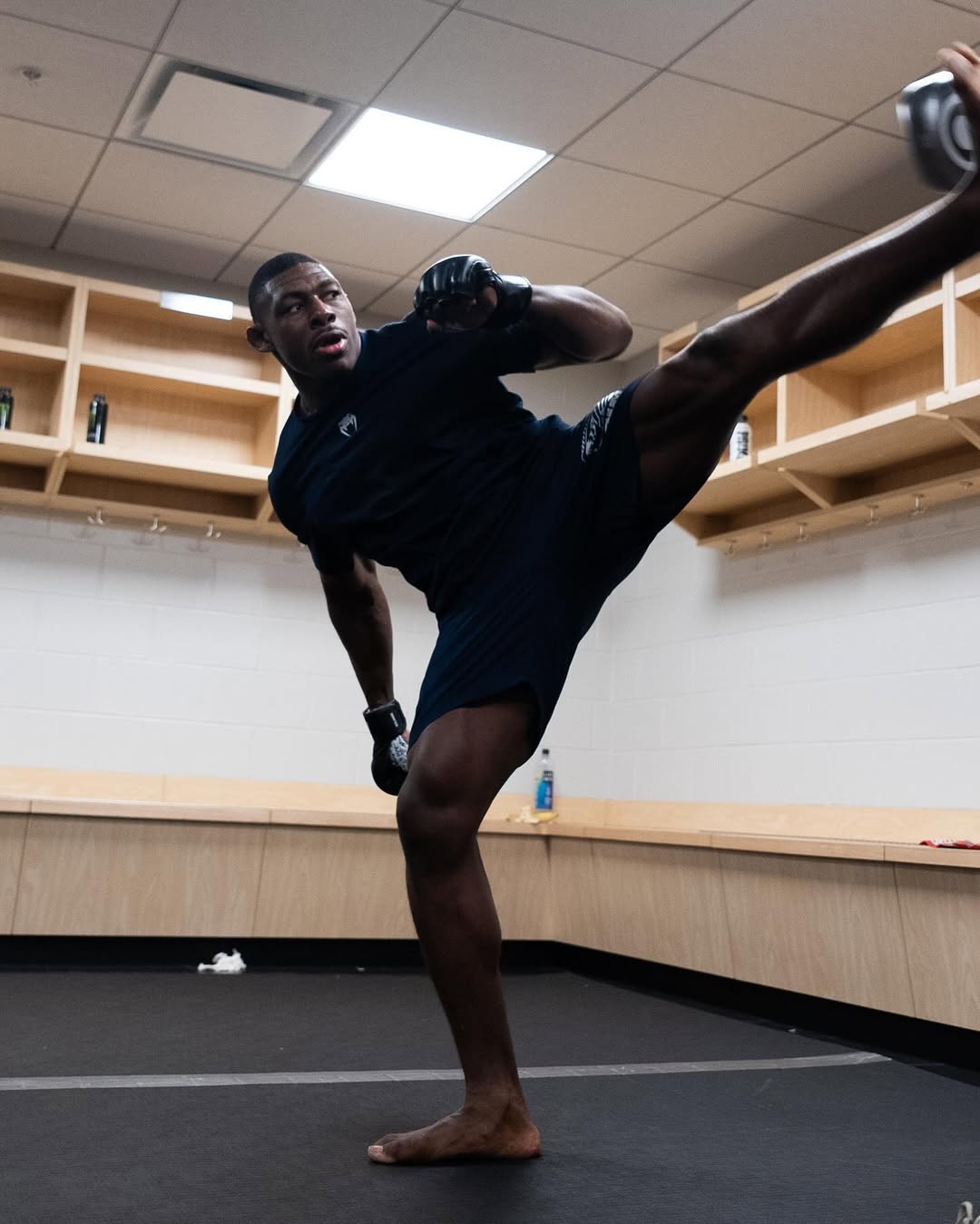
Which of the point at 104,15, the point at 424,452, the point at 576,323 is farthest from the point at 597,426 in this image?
the point at 104,15

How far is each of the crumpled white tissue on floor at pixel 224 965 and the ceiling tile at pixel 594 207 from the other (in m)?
2.77

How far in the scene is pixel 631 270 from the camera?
5.17m

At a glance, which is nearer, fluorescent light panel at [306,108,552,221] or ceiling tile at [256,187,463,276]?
fluorescent light panel at [306,108,552,221]

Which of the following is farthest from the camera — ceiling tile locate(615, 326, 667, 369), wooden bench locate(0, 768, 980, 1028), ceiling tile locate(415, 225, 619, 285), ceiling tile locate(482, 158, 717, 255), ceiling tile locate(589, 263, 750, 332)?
ceiling tile locate(615, 326, 667, 369)

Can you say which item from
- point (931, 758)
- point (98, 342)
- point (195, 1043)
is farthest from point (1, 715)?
point (931, 758)

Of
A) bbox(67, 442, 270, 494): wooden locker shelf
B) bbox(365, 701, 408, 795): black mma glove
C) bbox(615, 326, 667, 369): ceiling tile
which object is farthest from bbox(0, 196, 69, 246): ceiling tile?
bbox(365, 701, 408, 795): black mma glove

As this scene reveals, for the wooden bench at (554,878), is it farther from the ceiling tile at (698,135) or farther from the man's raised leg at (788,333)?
the ceiling tile at (698,135)

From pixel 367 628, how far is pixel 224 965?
2597 millimetres

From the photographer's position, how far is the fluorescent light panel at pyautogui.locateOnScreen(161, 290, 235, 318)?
198 inches

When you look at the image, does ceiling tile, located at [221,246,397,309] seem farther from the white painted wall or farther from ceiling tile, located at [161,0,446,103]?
ceiling tile, located at [161,0,446,103]

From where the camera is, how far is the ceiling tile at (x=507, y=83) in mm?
3676

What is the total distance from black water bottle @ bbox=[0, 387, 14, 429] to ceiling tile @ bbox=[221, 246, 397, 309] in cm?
106

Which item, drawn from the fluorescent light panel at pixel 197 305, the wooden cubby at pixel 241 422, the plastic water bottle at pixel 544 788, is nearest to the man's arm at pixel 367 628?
the wooden cubby at pixel 241 422

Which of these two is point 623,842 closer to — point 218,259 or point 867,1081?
point 867,1081
